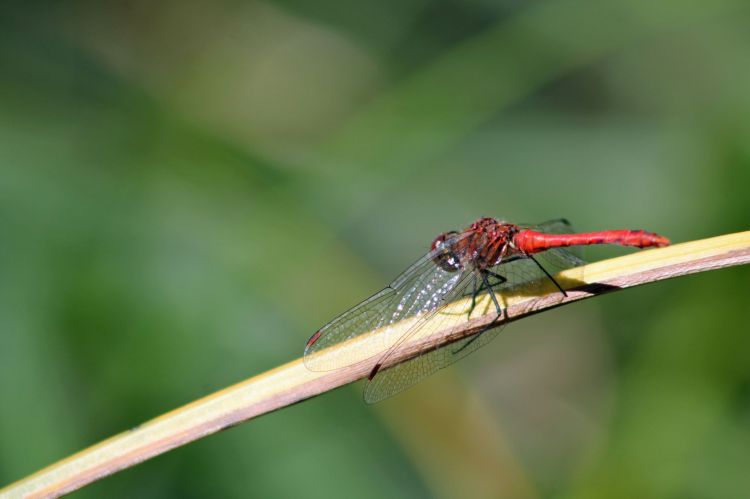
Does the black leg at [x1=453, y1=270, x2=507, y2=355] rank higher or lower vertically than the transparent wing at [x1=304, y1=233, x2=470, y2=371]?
lower

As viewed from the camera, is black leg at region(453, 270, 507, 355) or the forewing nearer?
the forewing

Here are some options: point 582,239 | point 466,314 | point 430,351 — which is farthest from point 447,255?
point 430,351

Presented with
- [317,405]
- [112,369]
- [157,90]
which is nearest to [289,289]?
[317,405]

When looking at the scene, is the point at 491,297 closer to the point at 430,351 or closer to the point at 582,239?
the point at 430,351

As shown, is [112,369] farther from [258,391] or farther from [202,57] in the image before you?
[202,57]

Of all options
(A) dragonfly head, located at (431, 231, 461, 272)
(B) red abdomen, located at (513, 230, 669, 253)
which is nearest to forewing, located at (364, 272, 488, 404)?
(A) dragonfly head, located at (431, 231, 461, 272)

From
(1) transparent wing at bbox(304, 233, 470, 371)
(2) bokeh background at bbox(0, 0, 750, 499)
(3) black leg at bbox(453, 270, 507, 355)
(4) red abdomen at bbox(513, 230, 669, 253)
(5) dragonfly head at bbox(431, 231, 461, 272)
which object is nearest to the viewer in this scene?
(1) transparent wing at bbox(304, 233, 470, 371)

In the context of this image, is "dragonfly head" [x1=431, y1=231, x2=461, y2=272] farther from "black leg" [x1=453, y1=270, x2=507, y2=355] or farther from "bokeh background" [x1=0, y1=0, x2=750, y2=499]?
"bokeh background" [x1=0, y1=0, x2=750, y2=499]
